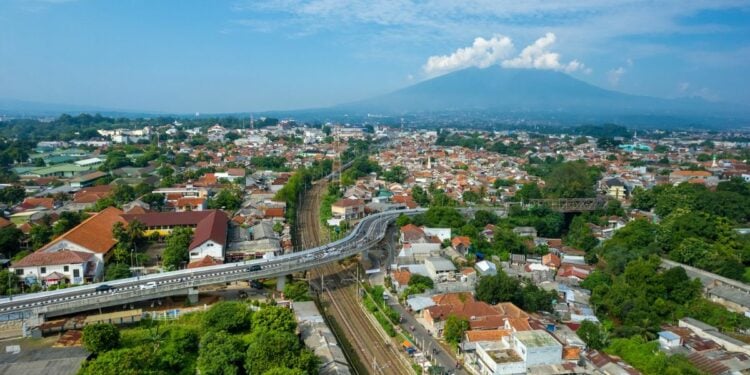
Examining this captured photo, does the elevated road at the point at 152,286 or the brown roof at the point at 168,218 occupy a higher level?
the brown roof at the point at 168,218

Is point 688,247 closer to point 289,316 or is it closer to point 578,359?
point 578,359

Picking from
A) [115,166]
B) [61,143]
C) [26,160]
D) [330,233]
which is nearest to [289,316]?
[330,233]

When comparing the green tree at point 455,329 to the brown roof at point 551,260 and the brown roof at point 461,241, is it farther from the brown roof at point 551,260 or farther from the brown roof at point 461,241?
the brown roof at point 461,241

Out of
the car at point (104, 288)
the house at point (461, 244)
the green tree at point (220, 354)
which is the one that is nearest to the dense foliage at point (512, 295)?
the house at point (461, 244)

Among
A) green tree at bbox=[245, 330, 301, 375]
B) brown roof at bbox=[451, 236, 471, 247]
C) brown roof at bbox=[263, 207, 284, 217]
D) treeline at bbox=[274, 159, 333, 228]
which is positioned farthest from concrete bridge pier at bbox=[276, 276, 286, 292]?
treeline at bbox=[274, 159, 333, 228]

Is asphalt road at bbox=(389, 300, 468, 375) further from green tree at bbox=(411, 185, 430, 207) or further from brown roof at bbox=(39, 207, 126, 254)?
green tree at bbox=(411, 185, 430, 207)

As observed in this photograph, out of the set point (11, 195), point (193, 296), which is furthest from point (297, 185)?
point (193, 296)

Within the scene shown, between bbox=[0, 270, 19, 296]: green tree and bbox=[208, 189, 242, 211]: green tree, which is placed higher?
bbox=[208, 189, 242, 211]: green tree
